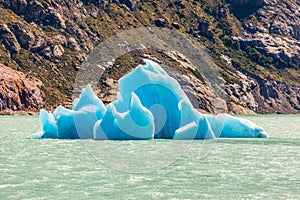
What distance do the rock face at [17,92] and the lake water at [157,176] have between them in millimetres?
95615

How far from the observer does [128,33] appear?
175875 millimetres

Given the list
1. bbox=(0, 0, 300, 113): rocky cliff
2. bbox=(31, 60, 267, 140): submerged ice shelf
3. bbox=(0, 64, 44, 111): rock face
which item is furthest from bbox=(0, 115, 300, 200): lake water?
bbox=(0, 0, 300, 113): rocky cliff

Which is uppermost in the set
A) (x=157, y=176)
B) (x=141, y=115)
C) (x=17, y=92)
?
(x=157, y=176)

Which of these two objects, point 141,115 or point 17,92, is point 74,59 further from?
point 141,115

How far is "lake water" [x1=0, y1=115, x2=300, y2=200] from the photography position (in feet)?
77.6

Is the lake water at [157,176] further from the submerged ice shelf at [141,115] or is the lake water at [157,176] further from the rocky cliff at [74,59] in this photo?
the rocky cliff at [74,59]

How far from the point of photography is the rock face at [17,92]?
135625 millimetres

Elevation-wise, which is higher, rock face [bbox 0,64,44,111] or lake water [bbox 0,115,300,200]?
lake water [bbox 0,115,300,200]

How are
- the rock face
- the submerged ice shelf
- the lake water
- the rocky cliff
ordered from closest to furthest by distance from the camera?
the lake water
the submerged ice shelf
the rock face
the rocky cliff

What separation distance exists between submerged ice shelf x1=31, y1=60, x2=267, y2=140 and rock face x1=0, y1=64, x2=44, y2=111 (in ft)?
288

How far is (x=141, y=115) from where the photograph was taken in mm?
44562

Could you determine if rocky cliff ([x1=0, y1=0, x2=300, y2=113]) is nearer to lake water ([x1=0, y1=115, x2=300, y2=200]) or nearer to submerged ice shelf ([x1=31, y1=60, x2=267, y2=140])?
submerged ice shelf ([x1=31, y1=60, x2=267, y2=140])

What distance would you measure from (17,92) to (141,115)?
97288 millimetres

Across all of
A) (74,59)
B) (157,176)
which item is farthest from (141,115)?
(74,59)
